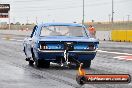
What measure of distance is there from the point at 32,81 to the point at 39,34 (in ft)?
14.1

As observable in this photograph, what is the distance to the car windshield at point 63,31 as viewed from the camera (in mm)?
16016

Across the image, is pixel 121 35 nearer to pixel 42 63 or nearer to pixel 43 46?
pixel 42 63

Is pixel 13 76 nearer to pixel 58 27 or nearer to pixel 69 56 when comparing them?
pixel 69 56

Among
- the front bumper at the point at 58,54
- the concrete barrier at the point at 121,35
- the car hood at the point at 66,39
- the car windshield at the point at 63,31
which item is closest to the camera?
the front bumper at the point at 58,54

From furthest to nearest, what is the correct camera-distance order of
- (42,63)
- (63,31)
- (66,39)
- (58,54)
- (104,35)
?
(104,35) < (63,31) < (42,63) < (66,39) < (58,54)

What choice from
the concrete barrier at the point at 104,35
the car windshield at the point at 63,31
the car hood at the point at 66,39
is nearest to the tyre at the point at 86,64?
the car hood at the point at 66,39

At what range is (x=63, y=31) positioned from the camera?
1617 cm

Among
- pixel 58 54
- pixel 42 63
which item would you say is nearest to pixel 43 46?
pixel 58 54

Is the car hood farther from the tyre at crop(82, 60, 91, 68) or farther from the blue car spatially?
the tyre at crop(82, 60, 91, 68)

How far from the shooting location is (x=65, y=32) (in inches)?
635

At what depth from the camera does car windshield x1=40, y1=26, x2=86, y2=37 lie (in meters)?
16.0

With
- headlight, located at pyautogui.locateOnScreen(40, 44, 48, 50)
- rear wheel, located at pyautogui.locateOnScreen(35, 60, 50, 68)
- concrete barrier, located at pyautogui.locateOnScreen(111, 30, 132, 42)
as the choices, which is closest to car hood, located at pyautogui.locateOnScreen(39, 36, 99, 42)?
headlight, located at pyautogui.locateOnScreen(40, 44, 48, 50)

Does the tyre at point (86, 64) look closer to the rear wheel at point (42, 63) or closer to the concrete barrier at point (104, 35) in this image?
the rear wheel at point (42, 63)

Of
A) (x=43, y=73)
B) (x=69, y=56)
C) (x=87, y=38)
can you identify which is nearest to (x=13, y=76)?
(x=43, y=73)
